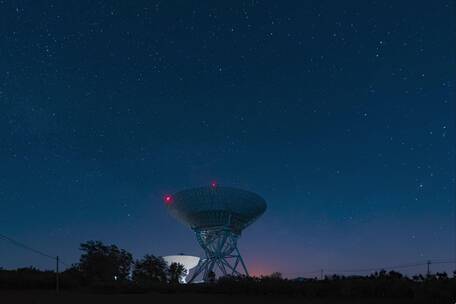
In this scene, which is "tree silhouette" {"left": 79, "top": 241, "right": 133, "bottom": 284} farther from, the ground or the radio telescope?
the ground

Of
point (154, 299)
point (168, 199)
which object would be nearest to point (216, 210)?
point (168, 199)

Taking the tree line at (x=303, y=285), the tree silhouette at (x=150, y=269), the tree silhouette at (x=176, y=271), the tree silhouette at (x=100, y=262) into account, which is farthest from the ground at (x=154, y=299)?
the tree silhouette at (x=176, y=271)

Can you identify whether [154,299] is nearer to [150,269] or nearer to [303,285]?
[303,285]

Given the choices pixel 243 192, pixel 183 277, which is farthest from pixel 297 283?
pixel 183 277

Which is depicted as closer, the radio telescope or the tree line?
the tree line

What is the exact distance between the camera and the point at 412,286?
1764 cm

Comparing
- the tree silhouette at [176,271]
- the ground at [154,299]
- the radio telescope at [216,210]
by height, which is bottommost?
the tree silhouette at [176,271]

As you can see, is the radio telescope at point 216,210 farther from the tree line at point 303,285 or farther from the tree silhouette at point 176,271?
the tree line at point 303,285

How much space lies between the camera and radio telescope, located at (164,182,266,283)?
169 feet

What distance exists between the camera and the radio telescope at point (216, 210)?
51.6 meters

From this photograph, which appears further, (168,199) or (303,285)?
(168,199)

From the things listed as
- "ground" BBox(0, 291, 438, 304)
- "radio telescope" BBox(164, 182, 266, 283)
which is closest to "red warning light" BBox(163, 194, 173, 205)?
"radio telescope" BBox(164, 182, 266, 283)

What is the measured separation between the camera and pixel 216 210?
5200 cm

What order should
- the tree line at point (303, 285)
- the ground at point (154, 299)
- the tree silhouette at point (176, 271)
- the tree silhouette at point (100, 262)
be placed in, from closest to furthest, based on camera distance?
the tree line at point (303, 285) → the ground at point (154, 299) → the tree silhouette at point (100, 262) → the tree silhouette at point (176, 271)
